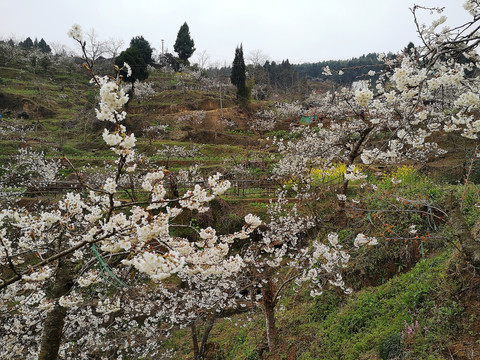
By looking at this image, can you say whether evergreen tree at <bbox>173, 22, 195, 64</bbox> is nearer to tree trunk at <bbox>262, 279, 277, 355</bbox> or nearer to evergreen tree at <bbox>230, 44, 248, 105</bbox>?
evergreen tree at <bbox>230, 44, 248, 105</bbox>

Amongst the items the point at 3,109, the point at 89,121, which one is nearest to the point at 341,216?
the point at 89,121

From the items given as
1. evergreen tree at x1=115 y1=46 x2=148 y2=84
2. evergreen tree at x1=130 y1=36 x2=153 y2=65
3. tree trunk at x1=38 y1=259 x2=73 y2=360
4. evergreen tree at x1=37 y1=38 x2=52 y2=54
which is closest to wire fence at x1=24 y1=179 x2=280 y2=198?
tree trunk at x1=38 y1=259 x2=73 y2=360

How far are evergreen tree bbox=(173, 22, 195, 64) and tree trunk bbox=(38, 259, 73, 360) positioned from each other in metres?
51.4

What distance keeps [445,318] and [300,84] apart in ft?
154

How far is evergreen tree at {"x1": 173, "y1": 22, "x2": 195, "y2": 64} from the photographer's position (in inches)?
1908

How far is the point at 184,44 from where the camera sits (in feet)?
161

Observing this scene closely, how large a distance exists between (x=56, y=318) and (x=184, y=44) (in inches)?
2081

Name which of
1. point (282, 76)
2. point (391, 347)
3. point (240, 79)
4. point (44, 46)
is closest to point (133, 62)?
point (240, 79)

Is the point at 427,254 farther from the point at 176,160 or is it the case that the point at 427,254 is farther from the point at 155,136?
the point at 155,136

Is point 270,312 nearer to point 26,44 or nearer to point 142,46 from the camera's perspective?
point 142,46

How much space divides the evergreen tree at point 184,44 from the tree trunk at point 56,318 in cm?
5145

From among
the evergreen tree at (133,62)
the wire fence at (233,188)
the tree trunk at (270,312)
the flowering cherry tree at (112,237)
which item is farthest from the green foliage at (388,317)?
the evergreen tree at (133,62)

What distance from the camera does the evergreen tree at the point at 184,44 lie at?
1908 inches

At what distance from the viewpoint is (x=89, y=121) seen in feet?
98.7
